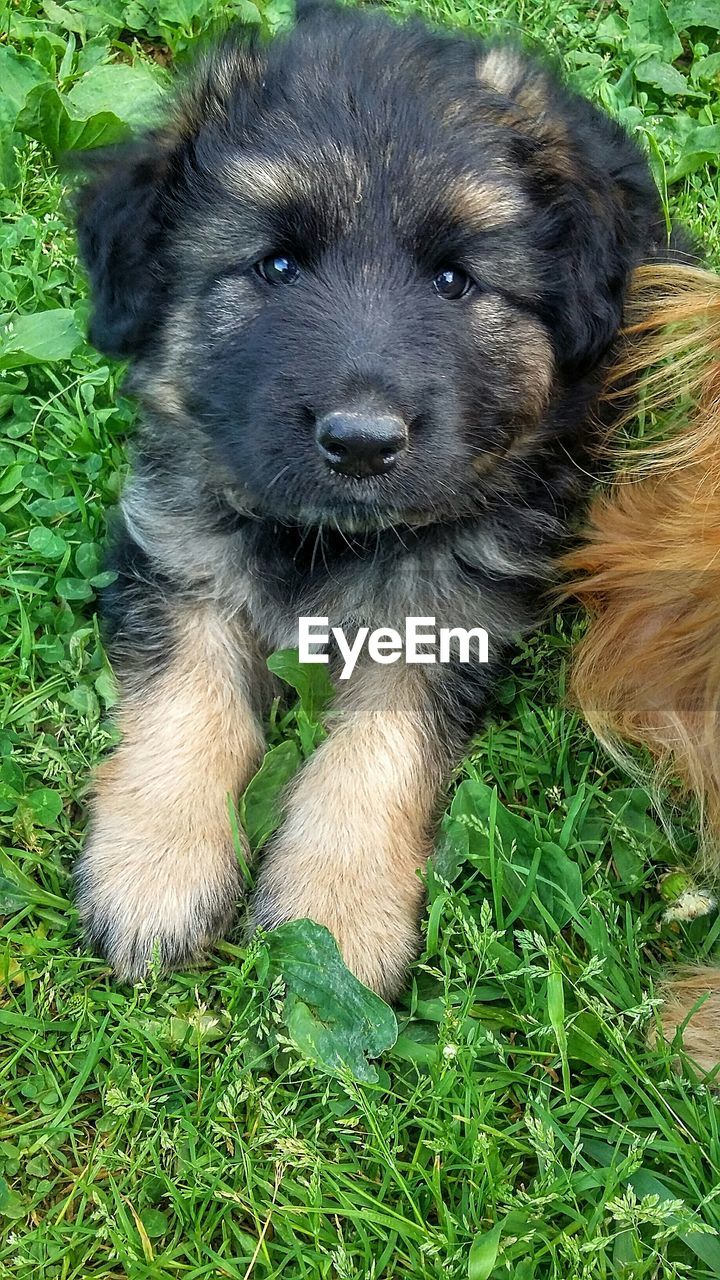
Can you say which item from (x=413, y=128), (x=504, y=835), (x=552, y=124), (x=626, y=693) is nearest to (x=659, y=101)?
(x=552, y=124)

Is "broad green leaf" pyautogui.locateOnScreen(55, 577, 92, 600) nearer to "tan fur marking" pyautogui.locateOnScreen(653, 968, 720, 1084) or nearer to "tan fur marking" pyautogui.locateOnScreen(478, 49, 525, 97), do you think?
"tan fur marking" pyautogui.locateOnScreen(478, 49, 525, 97)

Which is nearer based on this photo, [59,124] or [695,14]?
[59,124]

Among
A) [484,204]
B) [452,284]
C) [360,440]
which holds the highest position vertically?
[484,204]

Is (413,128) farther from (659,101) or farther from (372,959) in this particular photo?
(659,101)

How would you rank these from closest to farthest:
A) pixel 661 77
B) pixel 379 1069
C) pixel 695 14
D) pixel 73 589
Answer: pixel 379 1069
pixel 73 589
pixel 661 77
pixel 695 14

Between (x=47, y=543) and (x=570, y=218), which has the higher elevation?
(x=570, y=218)

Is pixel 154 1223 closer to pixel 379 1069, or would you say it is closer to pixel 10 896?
pixel 379 1069

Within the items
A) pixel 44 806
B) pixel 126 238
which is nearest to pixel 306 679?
pixel 44 806

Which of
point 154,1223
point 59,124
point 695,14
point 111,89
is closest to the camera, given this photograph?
point 154,1223
